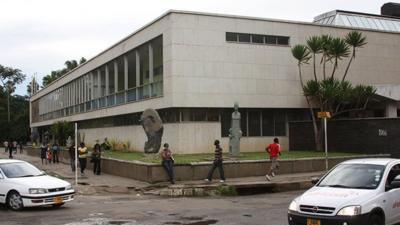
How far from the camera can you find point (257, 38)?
112 feet

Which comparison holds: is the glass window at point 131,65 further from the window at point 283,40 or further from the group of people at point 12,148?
the group of people at point 12,148

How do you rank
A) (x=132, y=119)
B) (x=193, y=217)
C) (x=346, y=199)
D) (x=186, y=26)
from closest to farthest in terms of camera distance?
(x=346, y=199) < (x=193, y=217) < (x=186, y=26) < (x=132, y=119)

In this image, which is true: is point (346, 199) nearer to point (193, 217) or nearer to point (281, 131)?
point (193, 217)

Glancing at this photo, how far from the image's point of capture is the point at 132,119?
40.1m

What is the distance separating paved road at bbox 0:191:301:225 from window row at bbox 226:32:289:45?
1646 cm

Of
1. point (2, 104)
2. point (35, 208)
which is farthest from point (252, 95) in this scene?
point (2, 104)

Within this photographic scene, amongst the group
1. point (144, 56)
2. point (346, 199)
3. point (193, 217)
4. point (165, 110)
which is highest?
point (144, 56)

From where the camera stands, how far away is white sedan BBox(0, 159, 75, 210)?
578 inches

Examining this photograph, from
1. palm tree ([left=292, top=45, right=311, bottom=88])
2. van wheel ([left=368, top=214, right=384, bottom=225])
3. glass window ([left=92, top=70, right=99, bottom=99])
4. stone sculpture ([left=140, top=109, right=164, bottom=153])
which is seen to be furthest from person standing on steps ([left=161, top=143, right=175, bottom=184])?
glass window ([left=92, top=70, right=99, bottom=99])

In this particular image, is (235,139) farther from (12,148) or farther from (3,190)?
(12,148)

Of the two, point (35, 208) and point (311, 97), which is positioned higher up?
point (311, 97)

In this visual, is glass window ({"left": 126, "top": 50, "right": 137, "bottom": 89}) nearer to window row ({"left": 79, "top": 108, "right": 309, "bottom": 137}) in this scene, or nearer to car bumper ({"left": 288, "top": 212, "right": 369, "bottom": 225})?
window row ({"left": 79, "top": 108, "right": 309, "bottom": 137})

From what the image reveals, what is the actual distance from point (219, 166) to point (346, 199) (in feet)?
39.9

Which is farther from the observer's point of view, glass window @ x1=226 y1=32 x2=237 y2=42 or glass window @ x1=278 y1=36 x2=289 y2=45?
glass window @ x1=278 y1=36 x2=289 y2=45
